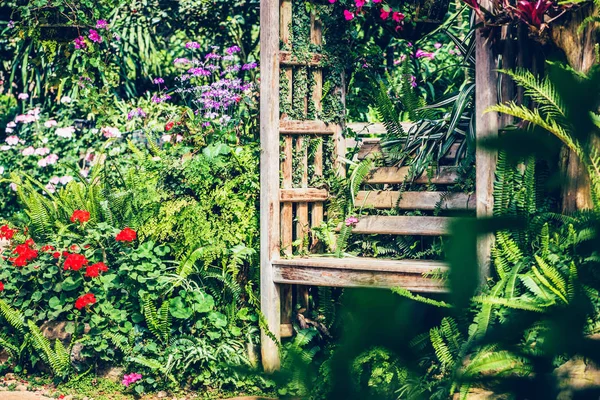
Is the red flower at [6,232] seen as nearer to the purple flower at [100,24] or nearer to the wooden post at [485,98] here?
the purple flower at [100,24]

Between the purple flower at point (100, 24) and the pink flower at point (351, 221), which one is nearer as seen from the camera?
the pink flower at point (351, 221)

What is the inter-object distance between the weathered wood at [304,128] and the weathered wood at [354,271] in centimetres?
79

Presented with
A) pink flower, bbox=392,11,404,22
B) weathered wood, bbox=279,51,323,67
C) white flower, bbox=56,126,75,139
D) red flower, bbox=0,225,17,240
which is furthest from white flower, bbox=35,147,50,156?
pink flower, bbox=392,11,404,22

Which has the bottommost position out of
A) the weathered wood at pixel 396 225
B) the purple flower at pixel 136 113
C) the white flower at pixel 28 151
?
the weathered wood at pixel 396 225

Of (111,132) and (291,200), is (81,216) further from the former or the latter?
(111,132)

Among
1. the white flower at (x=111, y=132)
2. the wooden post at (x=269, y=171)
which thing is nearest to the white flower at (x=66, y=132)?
the white flower at (x=111, y=132)

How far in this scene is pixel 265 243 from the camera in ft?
14.5

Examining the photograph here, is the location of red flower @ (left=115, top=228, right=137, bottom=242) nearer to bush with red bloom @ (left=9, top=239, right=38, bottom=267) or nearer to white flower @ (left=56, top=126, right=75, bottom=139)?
bush with red bloom @ (left=9, top=239, right=38, bottom=267)

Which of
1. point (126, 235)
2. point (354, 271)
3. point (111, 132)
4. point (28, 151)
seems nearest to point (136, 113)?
point (111, 132)

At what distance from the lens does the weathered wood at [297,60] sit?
4.47 metres

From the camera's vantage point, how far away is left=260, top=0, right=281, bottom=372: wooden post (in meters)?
4.36

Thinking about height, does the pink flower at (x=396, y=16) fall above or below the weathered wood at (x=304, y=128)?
above

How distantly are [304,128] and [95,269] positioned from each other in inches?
59.9

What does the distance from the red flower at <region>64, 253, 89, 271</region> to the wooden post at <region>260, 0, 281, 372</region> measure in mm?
1050
